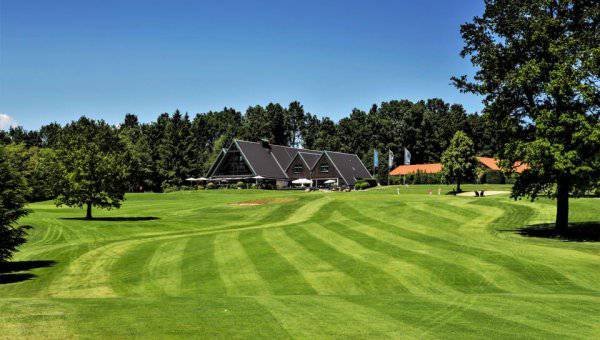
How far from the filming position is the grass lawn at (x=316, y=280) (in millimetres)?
9523

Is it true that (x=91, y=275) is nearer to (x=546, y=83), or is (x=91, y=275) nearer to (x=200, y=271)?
(x=200, y=271)

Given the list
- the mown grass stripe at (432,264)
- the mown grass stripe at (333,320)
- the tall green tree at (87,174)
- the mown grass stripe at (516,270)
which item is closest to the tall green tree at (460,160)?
the mown grass stripe at (432,264)

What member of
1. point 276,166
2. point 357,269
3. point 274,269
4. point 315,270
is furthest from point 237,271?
point 276,166

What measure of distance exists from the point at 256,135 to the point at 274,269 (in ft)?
423

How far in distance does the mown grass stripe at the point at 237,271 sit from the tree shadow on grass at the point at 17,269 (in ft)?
24.8

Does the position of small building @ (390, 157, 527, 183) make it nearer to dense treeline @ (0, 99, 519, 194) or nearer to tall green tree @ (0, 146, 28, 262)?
dense treeline @ (0, 99, 519, 194)

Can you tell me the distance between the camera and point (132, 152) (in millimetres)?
Result: 99688

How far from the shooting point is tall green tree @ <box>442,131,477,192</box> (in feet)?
223

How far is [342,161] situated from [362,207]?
65526 mm

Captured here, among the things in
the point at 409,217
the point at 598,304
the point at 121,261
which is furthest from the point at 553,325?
the point at 409,217

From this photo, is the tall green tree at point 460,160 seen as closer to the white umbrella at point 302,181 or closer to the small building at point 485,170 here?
the small building at point 485,170

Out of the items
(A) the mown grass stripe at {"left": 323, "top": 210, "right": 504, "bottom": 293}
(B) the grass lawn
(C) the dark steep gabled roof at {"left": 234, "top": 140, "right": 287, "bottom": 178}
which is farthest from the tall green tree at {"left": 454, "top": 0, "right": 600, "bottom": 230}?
(C) the dark steep gabled roof at {"left": 234, "top": 140, "right": 287, "bottom": 178}

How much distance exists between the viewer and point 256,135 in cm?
14525

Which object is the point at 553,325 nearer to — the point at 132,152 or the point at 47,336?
the point at 47,336
